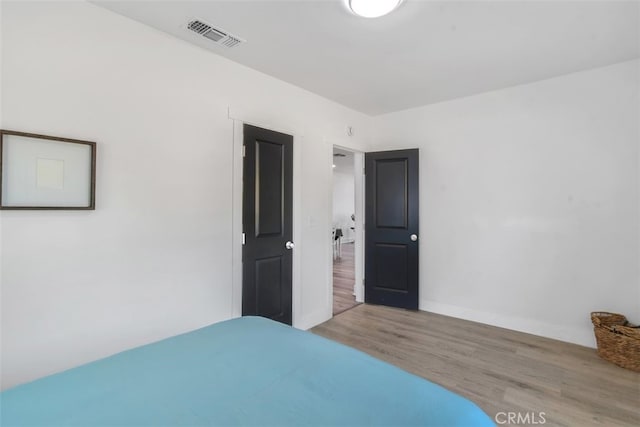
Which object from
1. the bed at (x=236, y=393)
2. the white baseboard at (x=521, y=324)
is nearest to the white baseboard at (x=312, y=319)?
the white baseboard at (x=521, y=324)

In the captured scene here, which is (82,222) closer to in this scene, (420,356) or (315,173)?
(315,173)

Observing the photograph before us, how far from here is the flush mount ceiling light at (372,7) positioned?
187cm

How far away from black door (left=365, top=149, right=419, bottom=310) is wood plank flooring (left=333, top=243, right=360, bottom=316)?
345 mm

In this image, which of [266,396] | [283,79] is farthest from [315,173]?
[266,396]

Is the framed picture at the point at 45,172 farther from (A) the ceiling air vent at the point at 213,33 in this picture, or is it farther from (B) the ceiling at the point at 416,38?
(A) the ceiling air vent at the point at 213,33

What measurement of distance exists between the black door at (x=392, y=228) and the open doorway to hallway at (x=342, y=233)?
1.57 ft

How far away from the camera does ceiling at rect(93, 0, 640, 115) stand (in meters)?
2.00

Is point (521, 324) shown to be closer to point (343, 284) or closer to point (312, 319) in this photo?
point (312, 319)

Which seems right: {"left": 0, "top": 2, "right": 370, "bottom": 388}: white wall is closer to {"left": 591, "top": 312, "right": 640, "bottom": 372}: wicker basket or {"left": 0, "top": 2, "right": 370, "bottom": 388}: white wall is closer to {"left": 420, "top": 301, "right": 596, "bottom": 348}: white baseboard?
{"left": 420, "top": 301, "right": 596, "bottom": 348}: white baseboard

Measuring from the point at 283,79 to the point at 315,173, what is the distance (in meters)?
1.03

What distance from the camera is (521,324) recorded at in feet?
10.9

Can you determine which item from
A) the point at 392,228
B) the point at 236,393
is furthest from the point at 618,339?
the point at 236,393

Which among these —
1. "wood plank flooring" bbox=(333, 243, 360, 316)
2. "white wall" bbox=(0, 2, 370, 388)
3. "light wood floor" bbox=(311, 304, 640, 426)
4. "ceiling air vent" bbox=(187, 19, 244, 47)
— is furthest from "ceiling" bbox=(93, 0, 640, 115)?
"wood plank flooring" bbox=(333, 243, 360, 316)

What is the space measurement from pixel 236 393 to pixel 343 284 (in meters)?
4.33
